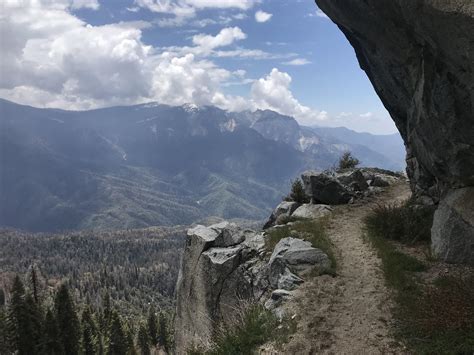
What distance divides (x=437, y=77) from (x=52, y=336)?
62664 mm

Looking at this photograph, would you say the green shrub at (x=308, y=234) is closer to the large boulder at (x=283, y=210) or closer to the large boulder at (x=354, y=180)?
the large boulder at (x=283, y=210)

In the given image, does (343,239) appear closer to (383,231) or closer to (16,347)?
(383,231)

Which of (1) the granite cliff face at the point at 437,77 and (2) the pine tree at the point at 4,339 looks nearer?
(1) the granite cliff face at the point at 437,77

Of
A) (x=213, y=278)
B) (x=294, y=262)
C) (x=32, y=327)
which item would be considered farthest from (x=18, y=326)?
(x=294, y=262)

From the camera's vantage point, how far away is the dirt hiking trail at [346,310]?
12.2 m

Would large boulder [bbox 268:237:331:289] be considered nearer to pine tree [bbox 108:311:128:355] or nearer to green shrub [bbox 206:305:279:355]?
green shrub [bbox 206:305:279:355]

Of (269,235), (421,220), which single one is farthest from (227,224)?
(421,220)

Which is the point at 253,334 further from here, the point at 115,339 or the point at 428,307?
the point at 115,339

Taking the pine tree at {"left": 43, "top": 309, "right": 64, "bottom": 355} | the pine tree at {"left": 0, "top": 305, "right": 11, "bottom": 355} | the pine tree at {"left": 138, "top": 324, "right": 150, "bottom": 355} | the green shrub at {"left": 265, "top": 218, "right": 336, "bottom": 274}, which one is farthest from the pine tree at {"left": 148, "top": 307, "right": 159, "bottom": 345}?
the green shrub at {"left": 265, "top": 218, "right": 336, "bottom": 274}

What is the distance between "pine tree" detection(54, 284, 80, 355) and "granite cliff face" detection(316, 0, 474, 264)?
2339 inches

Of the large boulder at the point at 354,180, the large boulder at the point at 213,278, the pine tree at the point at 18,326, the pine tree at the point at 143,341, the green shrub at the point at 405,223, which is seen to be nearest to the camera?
the green shrub at the point at 405,223

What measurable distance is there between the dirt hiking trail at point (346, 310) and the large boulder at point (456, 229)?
115 inches

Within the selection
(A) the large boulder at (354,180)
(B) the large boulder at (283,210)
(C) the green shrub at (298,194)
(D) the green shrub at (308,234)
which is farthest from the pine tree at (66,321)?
(D) the green shrub at (308,234)

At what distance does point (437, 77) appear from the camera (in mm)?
15500
